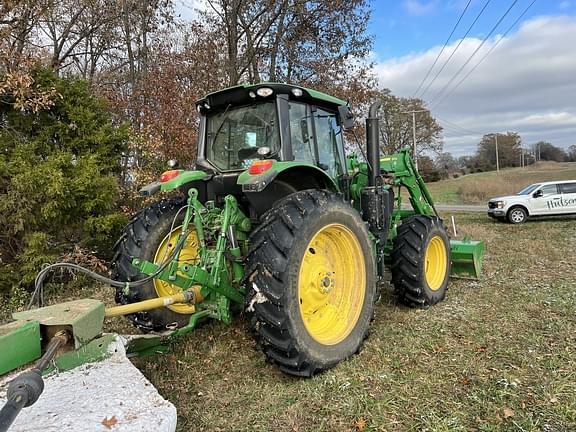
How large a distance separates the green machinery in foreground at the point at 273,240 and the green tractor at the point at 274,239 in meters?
0.01

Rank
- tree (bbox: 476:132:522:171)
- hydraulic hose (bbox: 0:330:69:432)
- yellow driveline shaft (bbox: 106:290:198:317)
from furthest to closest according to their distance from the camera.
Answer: tree (bbox: 476:132:522:171) → yellow driveline shaft (bbox: 106:290:198:317) → hydraulic hose (bbox: 0:330:69:432)

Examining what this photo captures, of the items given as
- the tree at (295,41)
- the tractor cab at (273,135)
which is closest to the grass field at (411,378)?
the tractor cab at (273,135)

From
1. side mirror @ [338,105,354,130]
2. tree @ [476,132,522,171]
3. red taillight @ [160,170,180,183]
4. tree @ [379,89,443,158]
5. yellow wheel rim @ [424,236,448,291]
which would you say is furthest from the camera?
tree @ [476,132,522,171]

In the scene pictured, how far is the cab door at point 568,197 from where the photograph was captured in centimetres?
1458

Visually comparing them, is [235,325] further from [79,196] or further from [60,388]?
[79,196]

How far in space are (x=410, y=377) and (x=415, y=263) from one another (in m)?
1.82

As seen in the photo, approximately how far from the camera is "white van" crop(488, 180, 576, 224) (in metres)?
14.7

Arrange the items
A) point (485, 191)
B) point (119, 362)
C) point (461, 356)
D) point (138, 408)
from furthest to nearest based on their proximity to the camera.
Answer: point (485, 191), point (461, 356), point (119, 362), point (138, 408)

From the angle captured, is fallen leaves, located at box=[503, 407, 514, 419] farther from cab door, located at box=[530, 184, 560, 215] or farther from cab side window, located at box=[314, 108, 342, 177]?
cab door, located at box=[530, 184, 560, 215]

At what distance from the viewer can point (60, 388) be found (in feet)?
7.37

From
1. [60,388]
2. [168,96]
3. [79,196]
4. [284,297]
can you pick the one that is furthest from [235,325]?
[168,96]

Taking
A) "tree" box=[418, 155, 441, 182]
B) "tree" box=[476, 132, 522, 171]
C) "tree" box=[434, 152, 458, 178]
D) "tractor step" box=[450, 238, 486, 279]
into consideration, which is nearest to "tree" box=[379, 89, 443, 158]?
"tree" box=[418, 155, 441, 182]

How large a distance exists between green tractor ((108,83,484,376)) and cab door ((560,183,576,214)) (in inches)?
490

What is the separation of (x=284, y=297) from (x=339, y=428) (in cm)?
89
